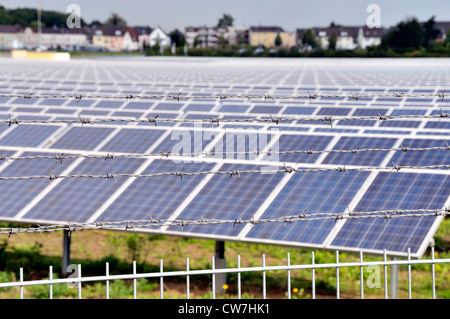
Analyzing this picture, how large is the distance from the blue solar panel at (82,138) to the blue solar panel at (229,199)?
11.9 ft

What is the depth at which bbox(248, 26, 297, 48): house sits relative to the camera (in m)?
172

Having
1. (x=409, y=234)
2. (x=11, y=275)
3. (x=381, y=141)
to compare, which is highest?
(x=381, y=141)

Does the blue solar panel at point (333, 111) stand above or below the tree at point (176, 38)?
below

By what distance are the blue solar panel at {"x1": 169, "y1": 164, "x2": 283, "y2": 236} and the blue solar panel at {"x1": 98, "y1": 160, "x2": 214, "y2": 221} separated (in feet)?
1.10

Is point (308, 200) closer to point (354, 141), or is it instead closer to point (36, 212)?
point (354, 141)

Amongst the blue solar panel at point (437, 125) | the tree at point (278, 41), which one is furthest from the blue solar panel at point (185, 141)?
the tree at point (278, 41)

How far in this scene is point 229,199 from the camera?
669 inches

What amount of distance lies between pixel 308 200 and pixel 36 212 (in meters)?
5.15

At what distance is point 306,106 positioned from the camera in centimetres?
2462

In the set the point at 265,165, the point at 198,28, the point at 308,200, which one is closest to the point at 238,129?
the point at 265,165

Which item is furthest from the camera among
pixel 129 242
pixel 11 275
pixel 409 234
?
pixel 129 242

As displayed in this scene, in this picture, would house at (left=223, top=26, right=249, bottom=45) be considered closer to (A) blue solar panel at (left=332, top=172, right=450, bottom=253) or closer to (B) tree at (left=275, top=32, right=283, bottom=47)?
(B) tree at (left=275, top=32, right=283, bottom=47)

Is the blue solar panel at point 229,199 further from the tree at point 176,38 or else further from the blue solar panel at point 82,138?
the tree at point 176,38

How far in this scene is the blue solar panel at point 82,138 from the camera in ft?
65.7
